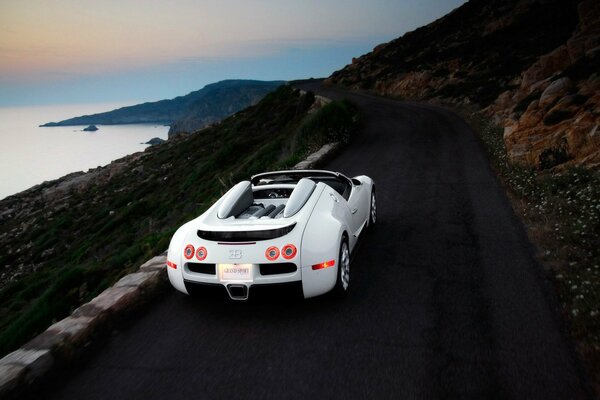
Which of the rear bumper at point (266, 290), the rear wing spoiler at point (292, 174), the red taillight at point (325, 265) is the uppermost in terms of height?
the rear wing spoiler at point (292, 174)

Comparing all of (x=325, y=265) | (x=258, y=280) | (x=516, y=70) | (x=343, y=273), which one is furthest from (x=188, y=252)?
(x=516, y=70)

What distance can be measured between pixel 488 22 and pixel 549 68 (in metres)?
30.6

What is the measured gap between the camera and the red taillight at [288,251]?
13.4 feet

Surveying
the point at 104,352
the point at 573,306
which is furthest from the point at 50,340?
the point at 573,306

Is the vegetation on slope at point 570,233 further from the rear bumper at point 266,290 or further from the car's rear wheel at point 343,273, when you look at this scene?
the rear bumper at point 266,290

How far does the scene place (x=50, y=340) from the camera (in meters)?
3.84

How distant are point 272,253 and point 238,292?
0.52 m

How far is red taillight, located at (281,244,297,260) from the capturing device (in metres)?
4.10

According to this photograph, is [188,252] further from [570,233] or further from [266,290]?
[570,233]

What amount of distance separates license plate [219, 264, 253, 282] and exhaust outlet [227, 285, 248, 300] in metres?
0.07

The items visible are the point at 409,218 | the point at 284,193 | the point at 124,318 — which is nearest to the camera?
the point at 124,318

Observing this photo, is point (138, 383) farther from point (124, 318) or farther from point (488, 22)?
point (488, 22)

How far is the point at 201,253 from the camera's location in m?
4.30

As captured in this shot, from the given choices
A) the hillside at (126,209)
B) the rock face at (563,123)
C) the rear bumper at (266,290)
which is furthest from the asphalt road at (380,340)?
the hillside at (126,209)
